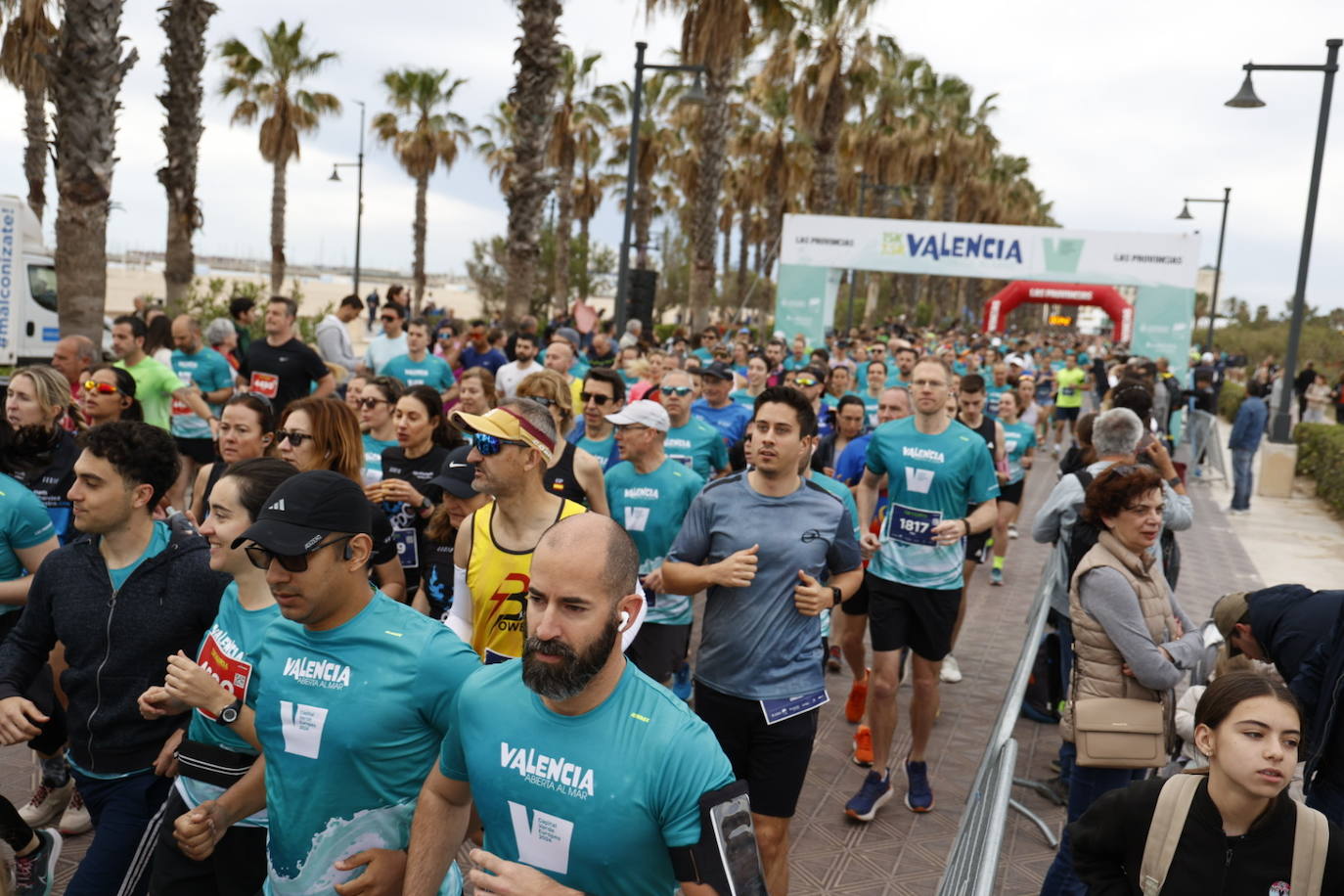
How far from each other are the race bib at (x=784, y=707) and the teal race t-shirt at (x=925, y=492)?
6.00 ft

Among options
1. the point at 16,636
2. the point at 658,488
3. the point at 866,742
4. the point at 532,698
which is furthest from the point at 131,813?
the point at 866,742

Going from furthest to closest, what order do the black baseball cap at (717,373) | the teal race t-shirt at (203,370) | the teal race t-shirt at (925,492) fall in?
1. the teal race t-shirt at (203,370)
2. the black baseball cap at (717,373)
3. the teal race t-shirt at (925,492)

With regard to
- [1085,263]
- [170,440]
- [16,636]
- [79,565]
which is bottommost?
[16,636]

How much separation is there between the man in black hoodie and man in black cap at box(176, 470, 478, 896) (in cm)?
67

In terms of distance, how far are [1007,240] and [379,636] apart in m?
25.8

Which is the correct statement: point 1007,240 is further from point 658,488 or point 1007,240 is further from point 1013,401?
point 658,488

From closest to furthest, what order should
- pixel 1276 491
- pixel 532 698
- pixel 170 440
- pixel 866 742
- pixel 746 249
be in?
1. pixel 532 698
2. pixel 170 440
3. pixel 866 742
4. pixel 1276 491
5. pixel 746 249

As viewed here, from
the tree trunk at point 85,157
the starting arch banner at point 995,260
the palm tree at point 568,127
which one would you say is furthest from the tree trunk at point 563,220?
the tree trunk at point 85,157

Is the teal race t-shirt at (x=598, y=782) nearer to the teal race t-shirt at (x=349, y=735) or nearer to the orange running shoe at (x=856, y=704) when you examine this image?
the teal race t-shirt at (x=349, y=735)

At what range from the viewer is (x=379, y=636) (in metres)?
2.69

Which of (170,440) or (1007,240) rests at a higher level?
(1007,240)

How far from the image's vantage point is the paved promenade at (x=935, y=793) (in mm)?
4824

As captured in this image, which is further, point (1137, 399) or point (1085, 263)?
point (1085, 263)

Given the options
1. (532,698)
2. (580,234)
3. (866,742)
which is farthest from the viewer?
(580,234)
